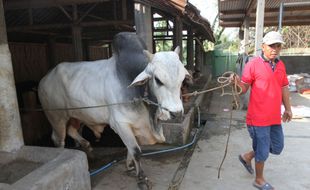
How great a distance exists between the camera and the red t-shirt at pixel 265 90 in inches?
118

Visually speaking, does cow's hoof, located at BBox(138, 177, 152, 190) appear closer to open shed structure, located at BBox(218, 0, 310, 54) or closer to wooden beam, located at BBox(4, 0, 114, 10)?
wooden beam, located at BBox(4, 0, 114, 10)

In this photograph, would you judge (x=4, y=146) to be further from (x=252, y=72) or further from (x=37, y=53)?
(x=37, y=53)

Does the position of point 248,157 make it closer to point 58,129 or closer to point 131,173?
point 131,173

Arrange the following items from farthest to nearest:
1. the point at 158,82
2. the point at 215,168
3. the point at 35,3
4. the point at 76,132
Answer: the point at 76,132 < the point at 35,3 < the point at 215,168 < the point at 158,82

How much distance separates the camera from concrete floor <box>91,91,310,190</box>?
342 centimetres

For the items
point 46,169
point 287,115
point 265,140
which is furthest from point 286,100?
point 46,169

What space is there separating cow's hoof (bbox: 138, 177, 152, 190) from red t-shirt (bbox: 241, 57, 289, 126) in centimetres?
137

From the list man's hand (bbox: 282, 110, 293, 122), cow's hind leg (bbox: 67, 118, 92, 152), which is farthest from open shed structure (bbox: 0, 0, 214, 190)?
man's hand (bbox: 282, 110, 293, 122)

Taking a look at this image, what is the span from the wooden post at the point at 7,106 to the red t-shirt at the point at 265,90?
7.91ft

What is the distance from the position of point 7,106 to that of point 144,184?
1.70 meters

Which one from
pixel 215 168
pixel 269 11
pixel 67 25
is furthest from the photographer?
pixel 269 11

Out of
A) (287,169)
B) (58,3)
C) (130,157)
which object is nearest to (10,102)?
(130,157)

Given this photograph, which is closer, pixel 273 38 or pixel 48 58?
pixel 273 38

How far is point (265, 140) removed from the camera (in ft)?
10.00
